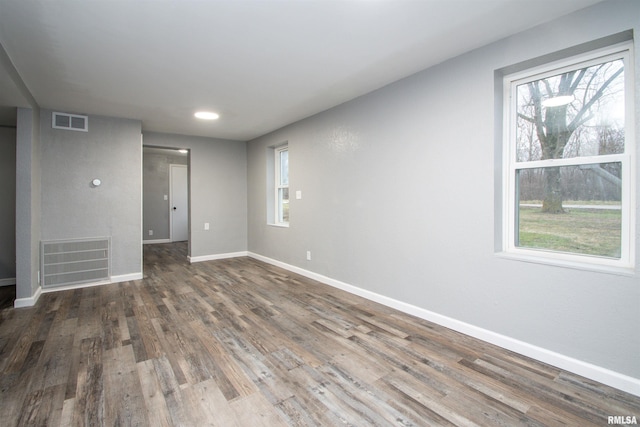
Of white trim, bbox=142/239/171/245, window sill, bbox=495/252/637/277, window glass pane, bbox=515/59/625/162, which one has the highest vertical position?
window glass pane, bbox=515/59/625/162

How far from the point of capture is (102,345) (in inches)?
91.4

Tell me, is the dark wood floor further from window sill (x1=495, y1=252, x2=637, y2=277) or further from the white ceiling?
the white ceiling

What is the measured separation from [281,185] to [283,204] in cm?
34

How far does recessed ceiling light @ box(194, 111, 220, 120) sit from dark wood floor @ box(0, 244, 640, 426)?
246 cm

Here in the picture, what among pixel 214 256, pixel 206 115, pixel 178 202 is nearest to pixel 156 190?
pixel 178 202

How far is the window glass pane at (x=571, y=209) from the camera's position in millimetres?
1865

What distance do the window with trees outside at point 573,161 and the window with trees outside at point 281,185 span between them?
11.5 ft

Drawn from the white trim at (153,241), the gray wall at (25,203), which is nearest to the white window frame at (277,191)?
the gray wall at (25,203)

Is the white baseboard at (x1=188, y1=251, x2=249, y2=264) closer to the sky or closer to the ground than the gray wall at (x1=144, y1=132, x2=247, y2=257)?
closer to the ground

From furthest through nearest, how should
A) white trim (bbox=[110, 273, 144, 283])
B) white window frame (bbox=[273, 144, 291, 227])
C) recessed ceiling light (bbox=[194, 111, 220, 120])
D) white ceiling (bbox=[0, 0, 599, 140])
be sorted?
white window frame (bbox=[273, 144, 291, 227])
white trim (bbox=[110, 273, 144, 283])
recessed ceiling light (bbox=[194, 111, 220, 120])
white ceiling (bbox=[0, 0, 599, 140])

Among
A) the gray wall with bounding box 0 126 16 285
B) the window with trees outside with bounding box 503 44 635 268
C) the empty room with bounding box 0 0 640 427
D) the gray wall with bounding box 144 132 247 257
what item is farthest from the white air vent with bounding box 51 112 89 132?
the window with trees outside with bounding box 503 44 635 268

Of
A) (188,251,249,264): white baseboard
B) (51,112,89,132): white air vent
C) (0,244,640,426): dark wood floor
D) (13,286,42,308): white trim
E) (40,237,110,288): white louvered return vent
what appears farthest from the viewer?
(188,251,249,264): white baseboard

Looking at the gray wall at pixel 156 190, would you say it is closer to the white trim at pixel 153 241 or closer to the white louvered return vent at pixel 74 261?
the white trim at pixel 153 241

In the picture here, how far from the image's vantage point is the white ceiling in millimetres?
1819
